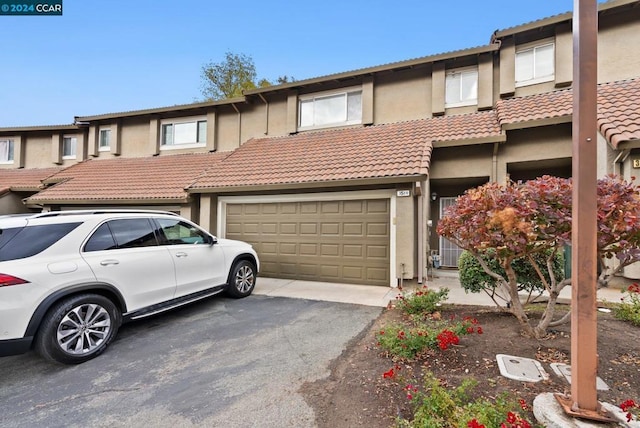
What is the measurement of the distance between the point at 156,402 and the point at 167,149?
481 inches

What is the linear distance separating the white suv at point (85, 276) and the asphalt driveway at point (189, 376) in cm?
39

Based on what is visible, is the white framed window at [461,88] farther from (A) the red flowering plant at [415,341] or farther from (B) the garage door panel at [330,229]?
(A) the red flowering plant at [415,341]

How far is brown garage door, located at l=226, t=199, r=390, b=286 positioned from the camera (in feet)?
24.3

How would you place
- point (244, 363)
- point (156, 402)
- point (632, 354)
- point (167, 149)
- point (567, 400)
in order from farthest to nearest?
point (167, 149) → point (244, 363) → point (632, 354) → point (156, 402) → point (567, 400)

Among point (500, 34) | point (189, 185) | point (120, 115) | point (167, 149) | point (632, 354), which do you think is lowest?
point (632, 354)

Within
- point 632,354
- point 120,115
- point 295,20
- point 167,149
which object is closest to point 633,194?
point 632,354

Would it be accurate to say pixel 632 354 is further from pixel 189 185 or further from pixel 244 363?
pixel 189 185

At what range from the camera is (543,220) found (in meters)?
3.16

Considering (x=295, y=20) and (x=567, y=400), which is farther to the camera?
(x=295, y=20)

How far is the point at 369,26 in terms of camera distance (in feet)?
39.2

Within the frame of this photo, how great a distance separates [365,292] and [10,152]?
19942mm

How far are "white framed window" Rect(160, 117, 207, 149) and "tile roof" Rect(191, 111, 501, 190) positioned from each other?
298 cm

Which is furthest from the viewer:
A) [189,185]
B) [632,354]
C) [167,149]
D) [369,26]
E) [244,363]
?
[167,149]

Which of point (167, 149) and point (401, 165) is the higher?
point (167, 149)
